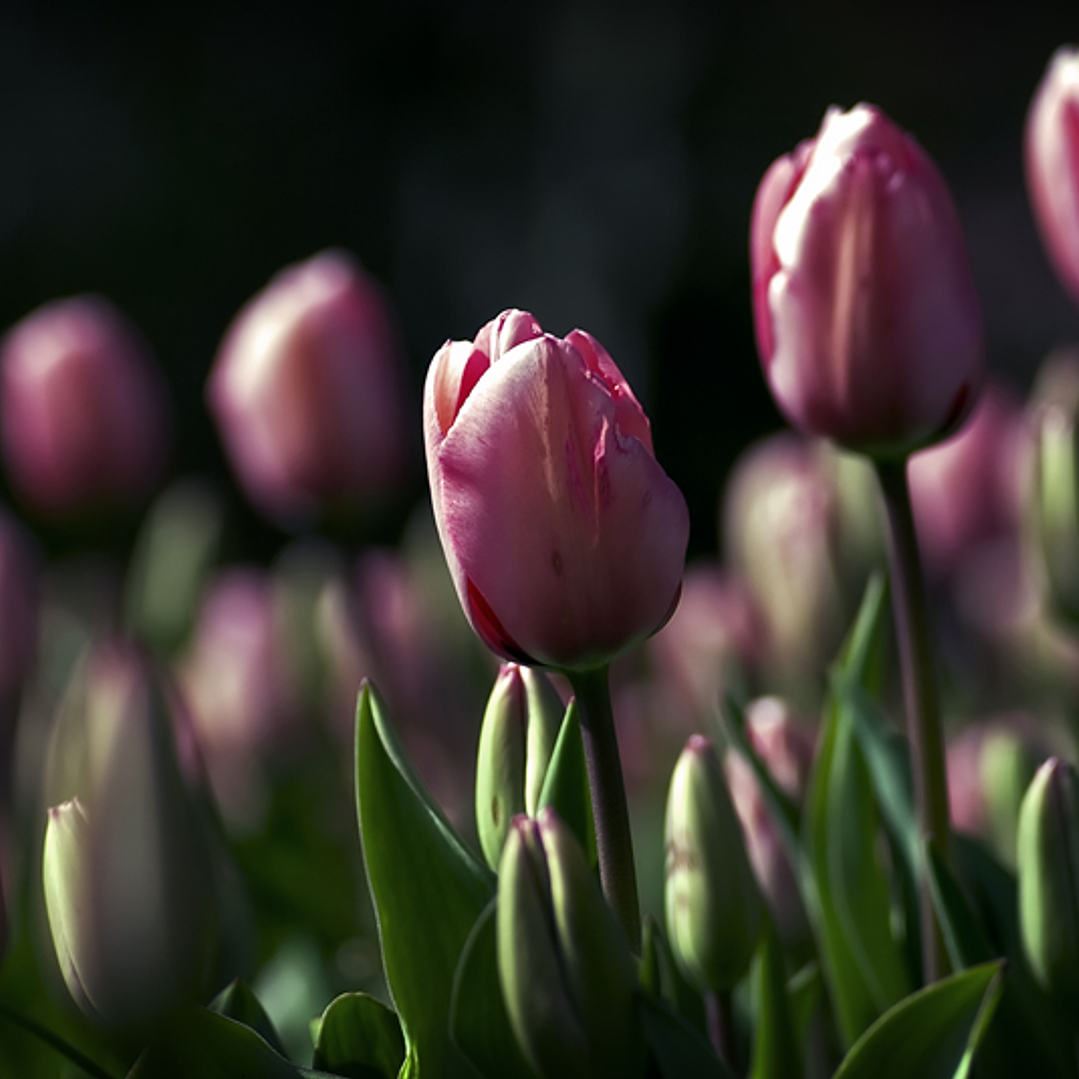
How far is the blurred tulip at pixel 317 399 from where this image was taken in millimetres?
951

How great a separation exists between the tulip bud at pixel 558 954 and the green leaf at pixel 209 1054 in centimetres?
7

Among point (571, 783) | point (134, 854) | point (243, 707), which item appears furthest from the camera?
point (243, 707)

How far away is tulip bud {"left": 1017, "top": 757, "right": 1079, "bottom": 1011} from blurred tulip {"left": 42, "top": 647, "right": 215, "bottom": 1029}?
0.84 ft

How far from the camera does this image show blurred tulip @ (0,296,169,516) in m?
1.19

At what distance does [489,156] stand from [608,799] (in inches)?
168

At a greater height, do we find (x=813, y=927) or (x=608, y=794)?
(x=608, y=794)

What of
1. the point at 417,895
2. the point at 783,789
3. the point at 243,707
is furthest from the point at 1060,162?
the point at 243,707

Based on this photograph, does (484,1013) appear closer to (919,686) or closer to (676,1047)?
(676,1047)

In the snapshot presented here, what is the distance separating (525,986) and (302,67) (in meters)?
4.53

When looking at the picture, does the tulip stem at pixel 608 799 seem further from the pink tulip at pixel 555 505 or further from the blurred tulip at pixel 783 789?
the blurred tulip at pixel 783 789

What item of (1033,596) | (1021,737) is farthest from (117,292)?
(1021,737)

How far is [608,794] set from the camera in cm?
42

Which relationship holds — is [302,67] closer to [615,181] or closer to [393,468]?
[615,181]

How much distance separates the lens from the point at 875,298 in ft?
1.66
